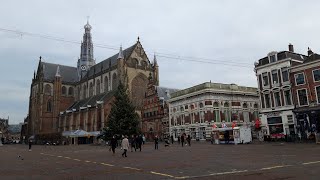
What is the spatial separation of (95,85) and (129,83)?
636 inches

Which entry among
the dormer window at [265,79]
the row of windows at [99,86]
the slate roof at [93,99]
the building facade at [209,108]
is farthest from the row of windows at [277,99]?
the row of windows at [99,86]

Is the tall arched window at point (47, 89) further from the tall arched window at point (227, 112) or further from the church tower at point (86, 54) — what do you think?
the tall arched window at point (227, 112)

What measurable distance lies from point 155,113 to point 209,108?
1688 centimetres

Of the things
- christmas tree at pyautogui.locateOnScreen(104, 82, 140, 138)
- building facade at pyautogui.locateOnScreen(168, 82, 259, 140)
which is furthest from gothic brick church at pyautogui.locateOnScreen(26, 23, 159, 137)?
christmas tree at pyautogui.locateOnScreen(104, 82, 140, 138)

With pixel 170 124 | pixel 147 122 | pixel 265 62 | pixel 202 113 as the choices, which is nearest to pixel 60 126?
pixel 147 122

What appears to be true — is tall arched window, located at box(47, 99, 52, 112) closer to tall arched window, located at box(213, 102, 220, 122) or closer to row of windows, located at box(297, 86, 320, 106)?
tall arched window, located at box(213, 102, 220, 122)

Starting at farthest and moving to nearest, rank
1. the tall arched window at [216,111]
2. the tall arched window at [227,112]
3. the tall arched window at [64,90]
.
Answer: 1. the tall arched window at [64,90]
2. the tall arched window at [227,112]
3. the tall arched window at [216,111]

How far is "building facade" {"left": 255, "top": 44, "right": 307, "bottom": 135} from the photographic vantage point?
126 feet

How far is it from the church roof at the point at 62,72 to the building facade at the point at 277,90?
69925 mm

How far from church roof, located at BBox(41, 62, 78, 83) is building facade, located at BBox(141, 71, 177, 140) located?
39994 mm

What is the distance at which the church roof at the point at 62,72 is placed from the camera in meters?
93.1

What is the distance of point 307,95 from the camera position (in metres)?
36.3

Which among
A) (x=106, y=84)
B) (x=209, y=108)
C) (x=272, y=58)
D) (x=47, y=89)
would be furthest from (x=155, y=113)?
(x=47, y=89)

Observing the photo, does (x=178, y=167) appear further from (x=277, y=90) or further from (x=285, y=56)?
(x=285, y=56)
